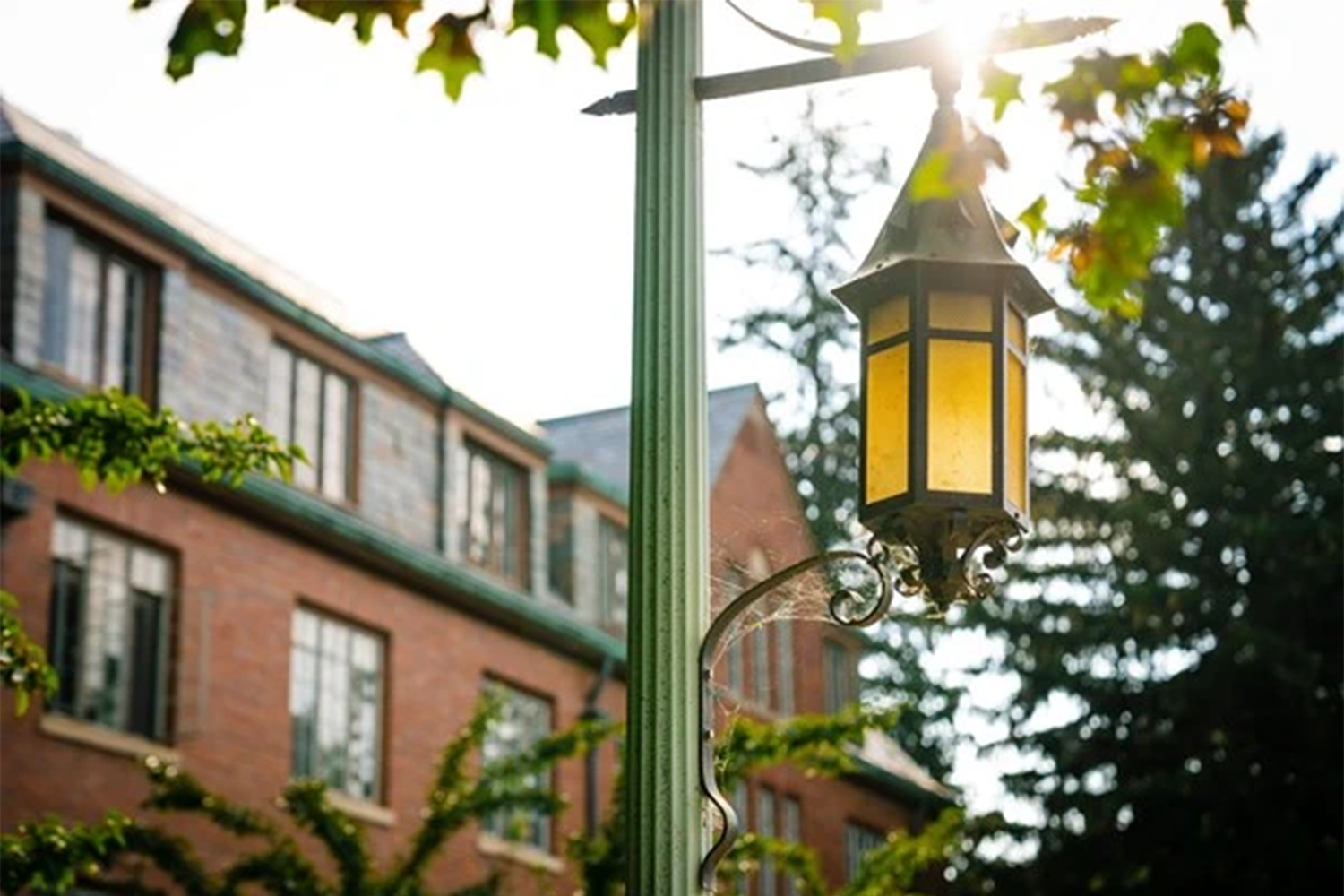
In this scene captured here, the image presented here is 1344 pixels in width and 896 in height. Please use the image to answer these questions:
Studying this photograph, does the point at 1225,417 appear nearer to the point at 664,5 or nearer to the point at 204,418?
the point at 204,418

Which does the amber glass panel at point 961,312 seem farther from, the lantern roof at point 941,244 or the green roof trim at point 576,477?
the green roof trim at point 576,477

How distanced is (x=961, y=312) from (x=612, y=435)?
29.8 m

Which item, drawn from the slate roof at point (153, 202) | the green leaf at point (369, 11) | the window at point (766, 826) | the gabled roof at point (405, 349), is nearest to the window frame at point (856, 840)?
the window at point (766, 826)

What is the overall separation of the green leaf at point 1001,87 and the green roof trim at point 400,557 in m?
17.6

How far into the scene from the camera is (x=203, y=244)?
25.2 metres

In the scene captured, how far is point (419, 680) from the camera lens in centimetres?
2798

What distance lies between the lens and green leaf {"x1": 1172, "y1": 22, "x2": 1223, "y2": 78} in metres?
5.00

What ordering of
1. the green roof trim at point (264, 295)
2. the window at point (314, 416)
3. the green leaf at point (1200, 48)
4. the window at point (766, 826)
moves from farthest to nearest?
the window at point (766, 826), the window at point (314, 416), the green roof trim at point (264, 295), the green leaf at point (1200, 48)

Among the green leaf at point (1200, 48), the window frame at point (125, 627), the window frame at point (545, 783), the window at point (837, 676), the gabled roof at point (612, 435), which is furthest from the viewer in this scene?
the window at point (837, 676)

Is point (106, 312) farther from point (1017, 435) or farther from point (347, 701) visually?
point (1017, 435)

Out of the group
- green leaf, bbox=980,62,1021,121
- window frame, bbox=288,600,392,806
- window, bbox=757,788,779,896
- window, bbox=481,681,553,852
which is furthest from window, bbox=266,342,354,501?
green leaf, bbox=980,62,1021,121

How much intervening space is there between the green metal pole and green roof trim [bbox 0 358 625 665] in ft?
53.6

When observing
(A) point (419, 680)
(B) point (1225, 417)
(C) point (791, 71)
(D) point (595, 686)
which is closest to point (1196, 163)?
(C) point (791, 71)

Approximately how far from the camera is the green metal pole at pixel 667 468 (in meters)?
5.67
